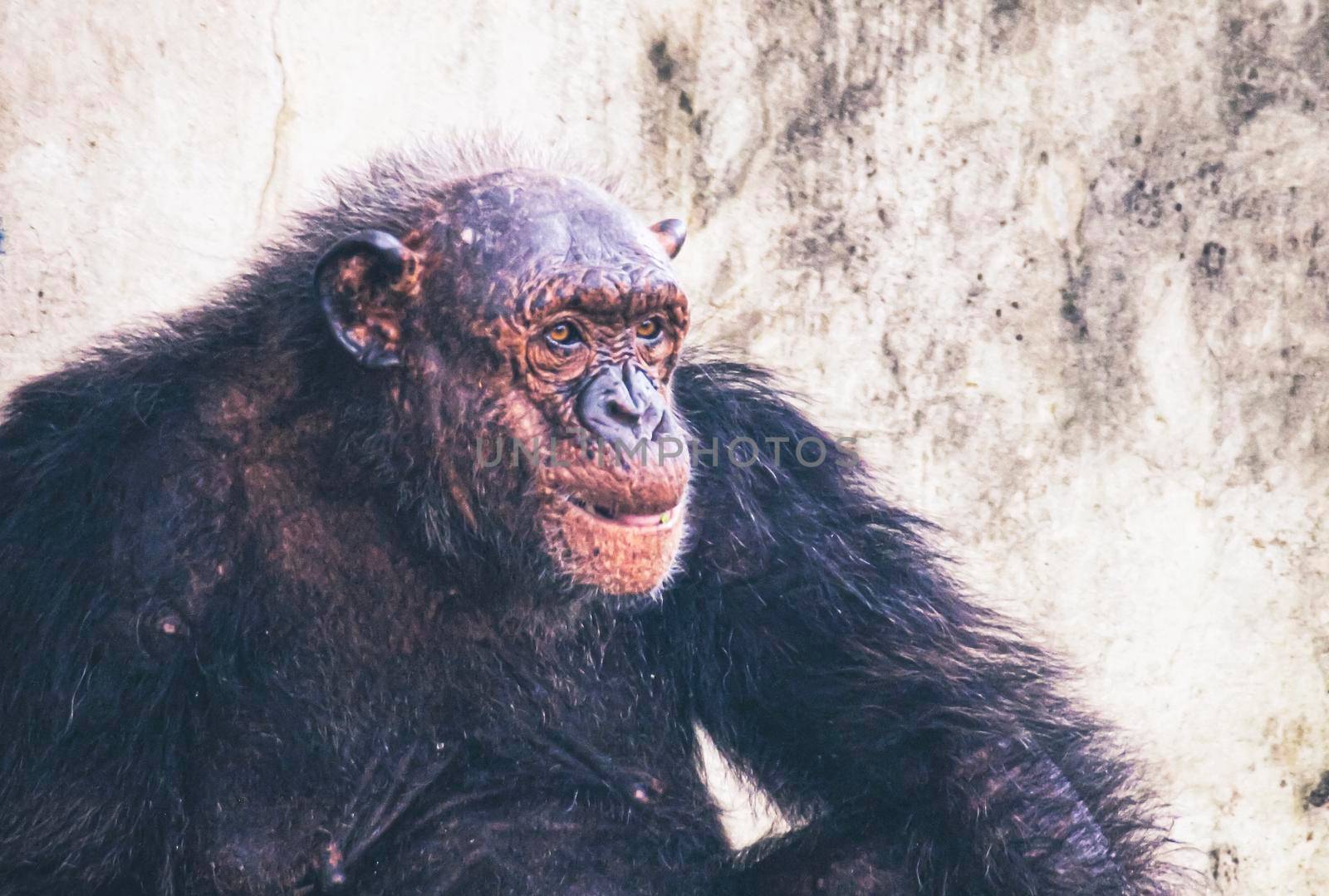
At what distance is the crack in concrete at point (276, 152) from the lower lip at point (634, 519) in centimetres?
185

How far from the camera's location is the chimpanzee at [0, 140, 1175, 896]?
120 inches

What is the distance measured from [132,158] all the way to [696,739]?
7.83ft

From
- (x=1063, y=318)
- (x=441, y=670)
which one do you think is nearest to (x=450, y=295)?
(x=441, y=670)

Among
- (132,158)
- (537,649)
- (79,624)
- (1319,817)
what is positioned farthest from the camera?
(1319,817)

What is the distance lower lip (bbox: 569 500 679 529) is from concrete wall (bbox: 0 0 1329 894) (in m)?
1.81

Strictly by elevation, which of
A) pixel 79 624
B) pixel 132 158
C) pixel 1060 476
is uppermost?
pixel 132 158

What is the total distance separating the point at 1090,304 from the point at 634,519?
2494 millimetres

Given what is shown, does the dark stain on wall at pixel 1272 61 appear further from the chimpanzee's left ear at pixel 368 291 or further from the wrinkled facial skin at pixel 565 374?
the chimpanzee's left ear at pixel 368 291

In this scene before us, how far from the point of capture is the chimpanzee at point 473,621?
305 centimetres

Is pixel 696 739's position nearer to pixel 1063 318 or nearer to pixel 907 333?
pixel 907 333

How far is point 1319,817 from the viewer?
16.0 ft

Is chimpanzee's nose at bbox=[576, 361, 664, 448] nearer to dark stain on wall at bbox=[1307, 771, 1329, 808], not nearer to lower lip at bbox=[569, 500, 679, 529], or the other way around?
lower lip at bbox=[569, 500, 679, 529]

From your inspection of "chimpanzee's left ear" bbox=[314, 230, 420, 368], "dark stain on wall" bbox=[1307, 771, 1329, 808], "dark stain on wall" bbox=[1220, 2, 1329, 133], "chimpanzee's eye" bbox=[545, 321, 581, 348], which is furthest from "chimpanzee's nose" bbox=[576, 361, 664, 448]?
"dark stain on wall" bbox=[1307, 771, 1329, 808]

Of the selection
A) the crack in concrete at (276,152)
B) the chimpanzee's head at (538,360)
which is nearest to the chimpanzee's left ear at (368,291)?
the chimpanzee's head at (538,360)
